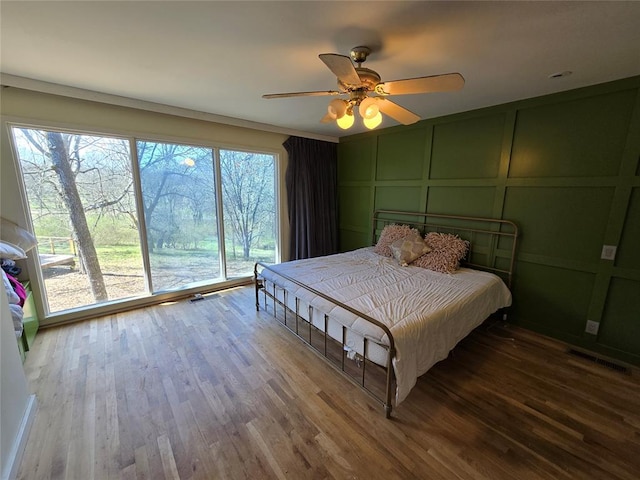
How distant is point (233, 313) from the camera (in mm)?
3205

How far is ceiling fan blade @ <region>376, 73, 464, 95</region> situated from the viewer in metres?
1.48

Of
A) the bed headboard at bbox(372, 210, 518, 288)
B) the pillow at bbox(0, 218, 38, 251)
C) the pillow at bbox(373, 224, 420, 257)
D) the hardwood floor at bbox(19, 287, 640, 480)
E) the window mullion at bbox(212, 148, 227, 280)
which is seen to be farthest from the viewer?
the window mullion at bbox(212, 148, 227, 280)

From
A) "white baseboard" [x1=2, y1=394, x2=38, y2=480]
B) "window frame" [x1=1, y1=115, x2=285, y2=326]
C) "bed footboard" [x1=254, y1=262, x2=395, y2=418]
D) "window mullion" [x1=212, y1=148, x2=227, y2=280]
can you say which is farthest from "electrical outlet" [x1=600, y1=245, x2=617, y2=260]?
"white baseboard" [x1=2, y1=394, x2=38, y2=480]

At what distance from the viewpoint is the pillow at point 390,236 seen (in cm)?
356

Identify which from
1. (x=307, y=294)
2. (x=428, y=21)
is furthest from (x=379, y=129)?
(x=307, y=294)

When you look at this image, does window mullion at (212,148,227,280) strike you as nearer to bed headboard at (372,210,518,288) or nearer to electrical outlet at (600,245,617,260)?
bed headboard at (372,210,518,288)

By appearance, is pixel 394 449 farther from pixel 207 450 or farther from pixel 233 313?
pixel 233 313

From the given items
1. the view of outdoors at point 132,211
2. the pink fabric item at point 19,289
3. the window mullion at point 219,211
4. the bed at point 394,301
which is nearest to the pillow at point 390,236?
the bed at point 394,301

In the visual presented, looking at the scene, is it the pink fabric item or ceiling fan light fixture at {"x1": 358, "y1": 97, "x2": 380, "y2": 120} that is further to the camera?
the pink fabric item

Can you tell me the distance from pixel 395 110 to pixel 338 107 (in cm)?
46

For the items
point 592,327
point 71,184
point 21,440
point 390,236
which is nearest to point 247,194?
point 71,184

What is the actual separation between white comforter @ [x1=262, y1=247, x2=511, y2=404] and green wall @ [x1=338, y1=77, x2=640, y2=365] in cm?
50

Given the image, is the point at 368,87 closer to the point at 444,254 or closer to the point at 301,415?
the point at 444,254

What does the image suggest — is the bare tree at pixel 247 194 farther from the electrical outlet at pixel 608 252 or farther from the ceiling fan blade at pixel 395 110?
the electrical outlet at pixel 608 252
